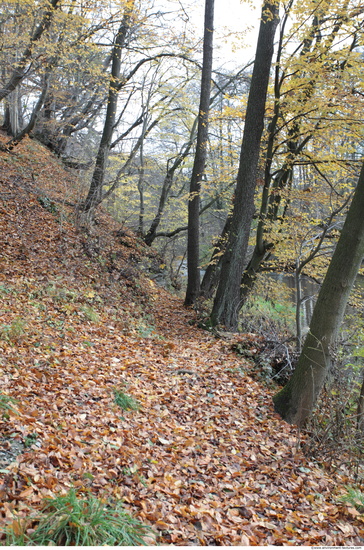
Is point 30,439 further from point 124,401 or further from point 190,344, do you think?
point 190,344

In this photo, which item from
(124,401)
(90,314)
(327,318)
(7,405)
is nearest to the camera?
(7,405)

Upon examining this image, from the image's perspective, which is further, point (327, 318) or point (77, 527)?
point (327, 318)

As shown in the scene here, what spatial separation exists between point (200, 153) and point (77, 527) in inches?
370

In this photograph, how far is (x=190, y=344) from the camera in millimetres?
7555

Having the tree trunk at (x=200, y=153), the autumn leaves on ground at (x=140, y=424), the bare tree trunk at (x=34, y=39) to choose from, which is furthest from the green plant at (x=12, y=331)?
the bare tree trunk at (x=34, y=39)

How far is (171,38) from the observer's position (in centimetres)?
1105

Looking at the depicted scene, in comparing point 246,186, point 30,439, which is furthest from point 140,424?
point 246,186

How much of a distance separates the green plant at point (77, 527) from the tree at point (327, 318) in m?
2.95

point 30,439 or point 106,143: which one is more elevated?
point 106,143

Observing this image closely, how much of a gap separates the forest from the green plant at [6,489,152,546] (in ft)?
0.05

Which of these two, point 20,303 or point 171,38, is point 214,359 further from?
point 171,38

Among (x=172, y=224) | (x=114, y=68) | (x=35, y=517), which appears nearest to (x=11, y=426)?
(x=35, y=517)

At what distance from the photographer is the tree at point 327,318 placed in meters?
4.44

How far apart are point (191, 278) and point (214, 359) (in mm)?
4409
